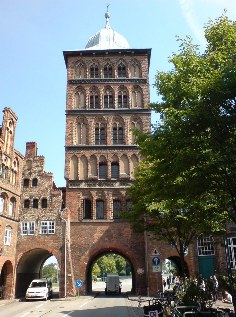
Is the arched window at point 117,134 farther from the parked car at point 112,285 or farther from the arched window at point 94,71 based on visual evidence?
the parked car at point 112,285

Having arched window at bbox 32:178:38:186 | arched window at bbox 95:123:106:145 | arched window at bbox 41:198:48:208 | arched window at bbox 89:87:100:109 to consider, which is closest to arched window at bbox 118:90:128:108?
arched window at bbox 89:87:100:109

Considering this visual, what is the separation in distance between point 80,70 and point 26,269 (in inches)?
897

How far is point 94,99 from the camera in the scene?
3878 cm

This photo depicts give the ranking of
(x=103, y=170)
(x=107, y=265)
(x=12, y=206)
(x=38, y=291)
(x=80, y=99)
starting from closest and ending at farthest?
(x=38, y=291) → (x=12, y=206) → (x=103, y=170) → (x=80, y=99) → (x=107, y=265)

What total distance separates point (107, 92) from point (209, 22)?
2552 centimetres

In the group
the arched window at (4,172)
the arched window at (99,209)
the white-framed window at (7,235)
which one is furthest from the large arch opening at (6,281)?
the arched window at (99,209)

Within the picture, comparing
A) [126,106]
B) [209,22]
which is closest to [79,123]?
[126,106]

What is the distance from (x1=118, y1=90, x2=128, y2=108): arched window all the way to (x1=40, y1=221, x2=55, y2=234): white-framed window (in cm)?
1480

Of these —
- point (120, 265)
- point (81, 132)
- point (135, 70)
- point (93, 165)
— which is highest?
point (135, 70)

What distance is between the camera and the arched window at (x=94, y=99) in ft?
127

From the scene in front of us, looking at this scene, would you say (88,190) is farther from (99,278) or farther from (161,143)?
(99,278)

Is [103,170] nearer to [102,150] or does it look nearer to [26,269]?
[102,150]

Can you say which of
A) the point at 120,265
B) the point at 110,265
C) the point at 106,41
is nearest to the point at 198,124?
the point at 106,41

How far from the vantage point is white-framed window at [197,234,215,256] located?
30700 millimetres
